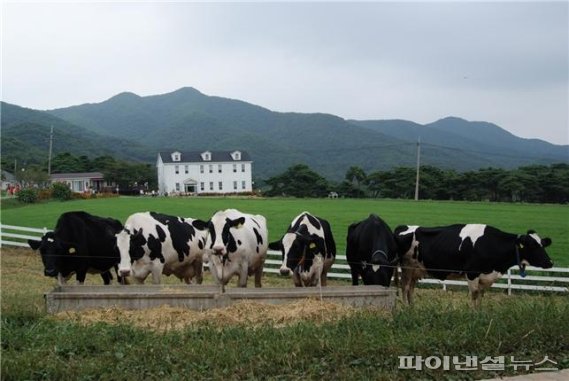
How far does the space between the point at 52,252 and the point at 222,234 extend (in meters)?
3.32

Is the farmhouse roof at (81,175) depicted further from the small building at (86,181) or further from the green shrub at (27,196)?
the green shrub at (27,196)

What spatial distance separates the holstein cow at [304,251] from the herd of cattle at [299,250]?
0.02 m

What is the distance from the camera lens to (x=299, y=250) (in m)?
10.3

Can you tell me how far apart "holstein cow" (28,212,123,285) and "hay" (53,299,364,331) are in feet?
8.76

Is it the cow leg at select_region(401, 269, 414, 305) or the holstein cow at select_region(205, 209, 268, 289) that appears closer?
the holstein cow at select_region(205, 209, 268, 289)

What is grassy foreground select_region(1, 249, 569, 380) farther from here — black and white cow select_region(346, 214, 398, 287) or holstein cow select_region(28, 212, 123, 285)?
holstein cow select_region(28, 212, 123, 285)

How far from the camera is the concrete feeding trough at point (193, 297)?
28.1ft

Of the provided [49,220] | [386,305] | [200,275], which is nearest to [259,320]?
[386,305]

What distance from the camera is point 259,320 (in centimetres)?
766

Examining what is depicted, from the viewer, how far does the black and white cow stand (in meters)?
9.95

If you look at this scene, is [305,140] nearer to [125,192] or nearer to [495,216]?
[125,192]

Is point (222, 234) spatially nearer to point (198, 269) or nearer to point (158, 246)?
point (158, 246)

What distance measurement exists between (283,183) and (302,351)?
74.3m

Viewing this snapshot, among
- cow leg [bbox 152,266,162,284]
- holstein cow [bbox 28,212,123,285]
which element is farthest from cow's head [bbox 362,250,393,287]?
holstein cow [bbox 28,212,123,285]
